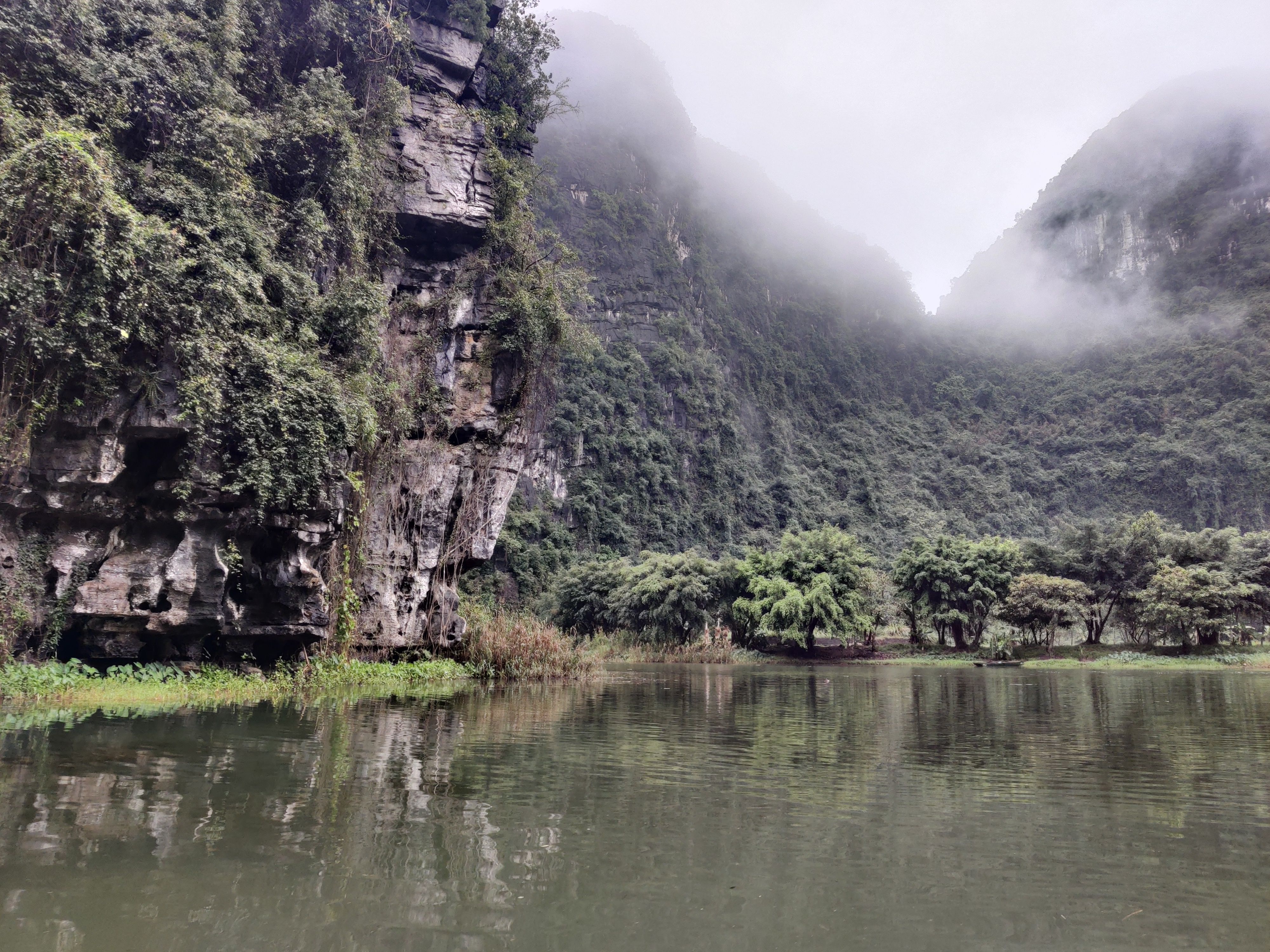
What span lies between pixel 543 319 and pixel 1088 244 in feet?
364

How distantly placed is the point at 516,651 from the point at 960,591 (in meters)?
25.3

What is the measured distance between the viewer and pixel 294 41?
1405cm

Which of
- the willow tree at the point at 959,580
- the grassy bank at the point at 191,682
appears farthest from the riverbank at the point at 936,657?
the grassy bank at the point at 191,682

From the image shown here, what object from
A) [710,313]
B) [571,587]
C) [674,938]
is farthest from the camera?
[710,313]

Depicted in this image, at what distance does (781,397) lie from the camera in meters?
87.7

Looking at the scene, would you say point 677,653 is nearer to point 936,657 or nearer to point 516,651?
point 936,657

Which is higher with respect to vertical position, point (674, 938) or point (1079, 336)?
point (1079, 336)

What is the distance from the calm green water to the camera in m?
2.77

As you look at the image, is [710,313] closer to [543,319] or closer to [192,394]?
[543,319]

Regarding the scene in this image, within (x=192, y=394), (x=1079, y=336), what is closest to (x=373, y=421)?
(x=192, y=394)

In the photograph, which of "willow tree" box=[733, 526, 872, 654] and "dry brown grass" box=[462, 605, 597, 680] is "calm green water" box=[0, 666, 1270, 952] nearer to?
"dry brown grass" box=[462, 605, 597, 680]

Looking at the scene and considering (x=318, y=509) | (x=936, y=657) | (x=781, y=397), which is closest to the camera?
(x=318, y=509)

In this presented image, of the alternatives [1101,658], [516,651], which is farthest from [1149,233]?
[516,651]

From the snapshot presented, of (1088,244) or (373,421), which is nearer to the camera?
(373,421)
